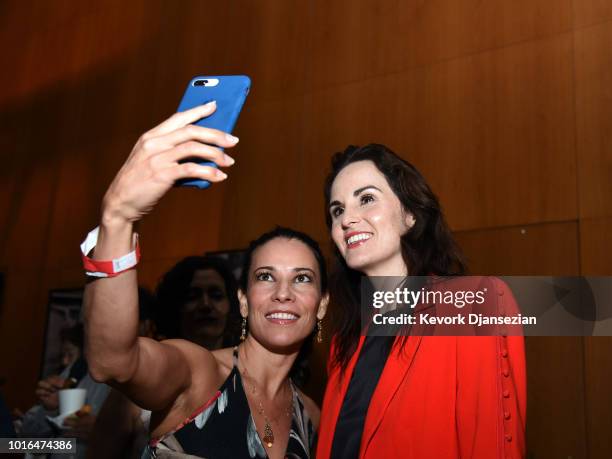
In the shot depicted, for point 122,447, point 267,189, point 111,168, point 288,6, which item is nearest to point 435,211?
point 122,447

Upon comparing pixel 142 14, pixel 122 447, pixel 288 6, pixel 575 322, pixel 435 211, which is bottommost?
pixel 122 447

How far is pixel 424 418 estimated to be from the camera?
Answer: 1604 millimetres

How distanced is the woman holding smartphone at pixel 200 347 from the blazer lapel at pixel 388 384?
18.1 inches

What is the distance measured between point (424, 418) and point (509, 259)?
2.19 meters

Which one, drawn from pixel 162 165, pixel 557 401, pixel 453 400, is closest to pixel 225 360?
pixel 453 400

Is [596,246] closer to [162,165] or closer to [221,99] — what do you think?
[221,99]

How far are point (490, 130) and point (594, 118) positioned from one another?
22.9 inches

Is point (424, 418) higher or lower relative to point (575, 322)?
lower

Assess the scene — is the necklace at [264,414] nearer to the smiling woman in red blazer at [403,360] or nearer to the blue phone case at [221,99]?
the smiling woman in red blazer at [403,360]

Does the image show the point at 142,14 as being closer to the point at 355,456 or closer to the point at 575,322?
the point at 575,322

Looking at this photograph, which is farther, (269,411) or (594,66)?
(594,66)

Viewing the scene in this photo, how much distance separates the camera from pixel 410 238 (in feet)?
6.88

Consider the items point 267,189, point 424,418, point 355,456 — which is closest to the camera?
point 424,418

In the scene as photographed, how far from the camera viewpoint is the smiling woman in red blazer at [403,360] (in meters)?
1.54
